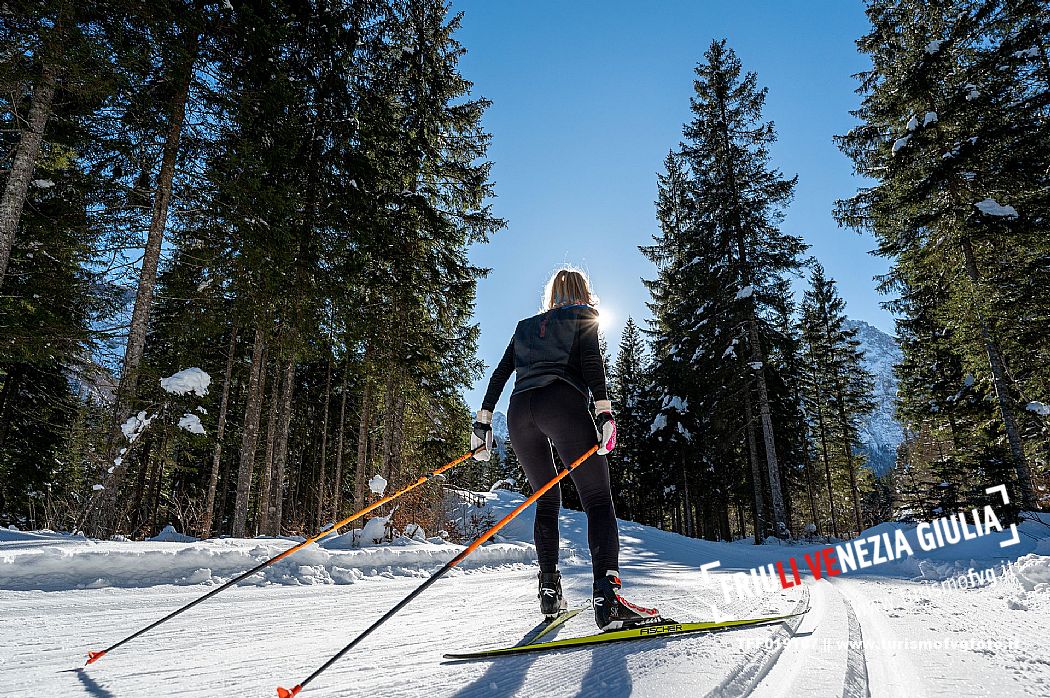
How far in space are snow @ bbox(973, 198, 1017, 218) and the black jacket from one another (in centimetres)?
1174

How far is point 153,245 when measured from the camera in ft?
27.7

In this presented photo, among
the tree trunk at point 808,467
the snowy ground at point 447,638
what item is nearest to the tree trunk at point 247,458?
the snowy ground at point 447,638

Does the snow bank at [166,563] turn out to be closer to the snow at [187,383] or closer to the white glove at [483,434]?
the white glove at [483,434]

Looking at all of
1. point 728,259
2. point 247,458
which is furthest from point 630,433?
point 247,458

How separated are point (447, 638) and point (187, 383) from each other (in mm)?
8033

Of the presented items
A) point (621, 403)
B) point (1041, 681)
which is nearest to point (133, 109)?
point (1041, 681)

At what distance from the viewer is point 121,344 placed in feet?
27.4

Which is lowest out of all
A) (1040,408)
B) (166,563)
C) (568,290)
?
(166,563)

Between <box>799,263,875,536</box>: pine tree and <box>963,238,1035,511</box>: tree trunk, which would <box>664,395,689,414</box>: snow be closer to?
<box>799,263,875,536</box>: pine tree

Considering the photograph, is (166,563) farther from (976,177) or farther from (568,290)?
(976,177)

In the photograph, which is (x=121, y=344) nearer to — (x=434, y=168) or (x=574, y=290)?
(x=434, y=168)

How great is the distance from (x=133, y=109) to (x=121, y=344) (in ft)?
12.2

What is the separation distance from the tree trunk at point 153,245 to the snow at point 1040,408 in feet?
58.0

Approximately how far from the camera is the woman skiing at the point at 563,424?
2.67m
